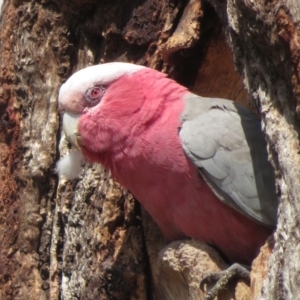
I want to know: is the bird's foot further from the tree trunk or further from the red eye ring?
the red eye ring

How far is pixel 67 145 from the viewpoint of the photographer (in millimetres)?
4512

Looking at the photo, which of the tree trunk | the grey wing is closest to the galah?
the grey wing

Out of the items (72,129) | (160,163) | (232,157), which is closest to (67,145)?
(72,129)

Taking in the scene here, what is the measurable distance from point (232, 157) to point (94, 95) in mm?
837

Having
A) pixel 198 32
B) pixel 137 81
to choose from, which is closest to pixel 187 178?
pixel 137 81

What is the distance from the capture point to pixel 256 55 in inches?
136

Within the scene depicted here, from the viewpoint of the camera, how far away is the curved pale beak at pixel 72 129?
3.95 meters

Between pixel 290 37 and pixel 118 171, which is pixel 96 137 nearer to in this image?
pixel 118 171

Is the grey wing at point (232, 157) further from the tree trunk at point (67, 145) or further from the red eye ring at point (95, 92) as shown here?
the red eye ring at point (95, 92)

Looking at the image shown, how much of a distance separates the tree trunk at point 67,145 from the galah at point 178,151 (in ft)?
0.62

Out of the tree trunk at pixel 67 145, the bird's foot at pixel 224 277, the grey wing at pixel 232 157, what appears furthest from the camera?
the tree trunk at pixel 67 145

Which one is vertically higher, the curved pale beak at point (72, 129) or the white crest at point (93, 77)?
the white crest at point (93, 77)

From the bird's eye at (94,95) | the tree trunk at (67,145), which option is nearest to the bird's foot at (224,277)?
the tree trunk at (67,145)

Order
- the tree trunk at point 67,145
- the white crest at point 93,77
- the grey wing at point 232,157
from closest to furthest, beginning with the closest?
the grey wing at point 232,157, the tree trunk at point 67,145, the white crest at point 93,77
